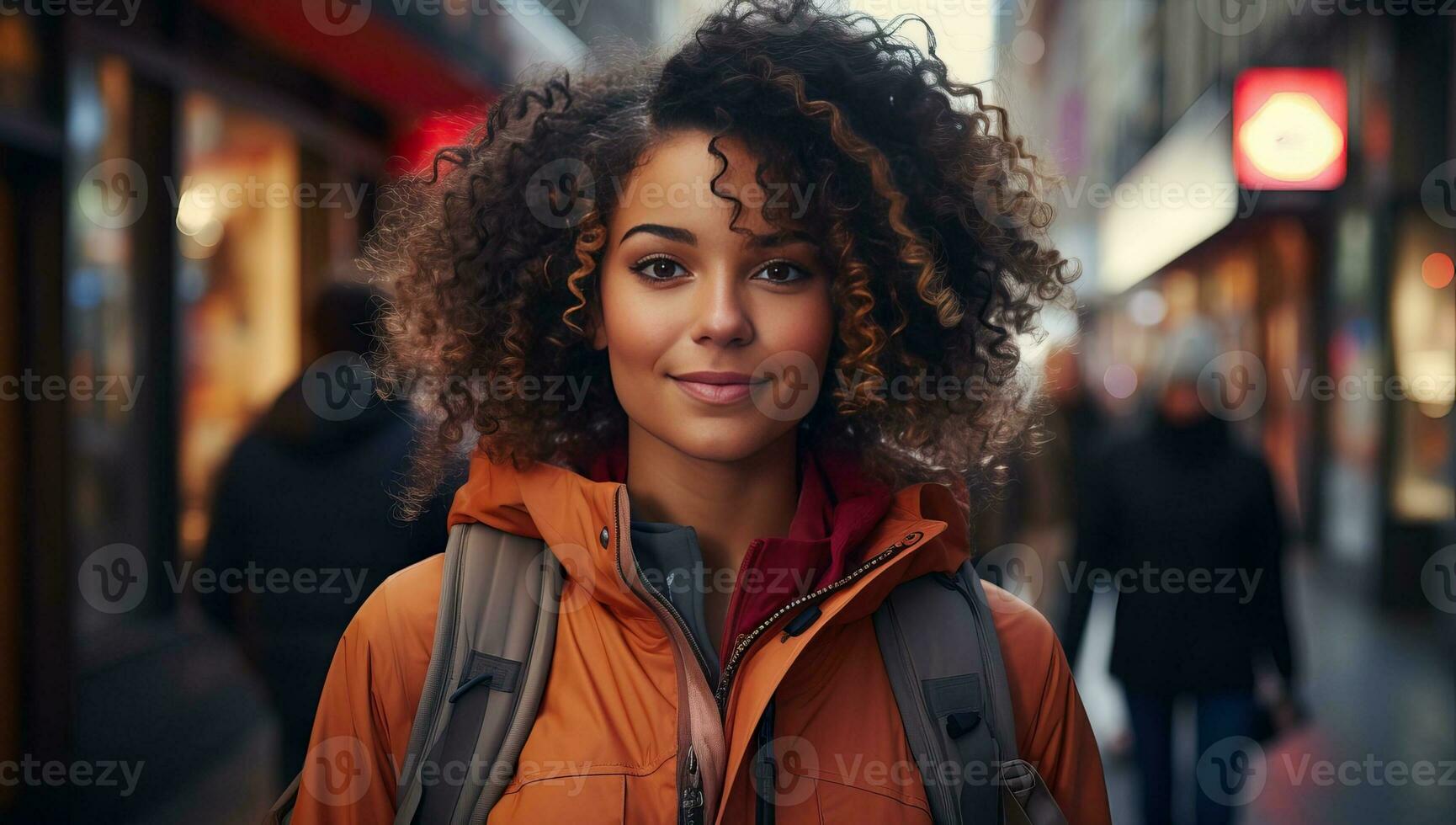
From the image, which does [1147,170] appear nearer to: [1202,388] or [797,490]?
[1202,388]

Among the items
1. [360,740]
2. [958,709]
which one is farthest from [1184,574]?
[360,740]

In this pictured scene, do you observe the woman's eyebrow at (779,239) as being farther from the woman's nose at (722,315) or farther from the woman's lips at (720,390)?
the woman's lips at (720,390)

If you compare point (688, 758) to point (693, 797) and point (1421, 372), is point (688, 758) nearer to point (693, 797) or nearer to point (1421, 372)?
point (693, 797)

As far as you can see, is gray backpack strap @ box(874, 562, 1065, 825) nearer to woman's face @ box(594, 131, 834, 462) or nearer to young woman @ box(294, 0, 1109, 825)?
young woman @ box(294, 0, 1109, 825)

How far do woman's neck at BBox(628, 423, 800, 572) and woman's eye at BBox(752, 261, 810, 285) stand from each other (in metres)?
0.30

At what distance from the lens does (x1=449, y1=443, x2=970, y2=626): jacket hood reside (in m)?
1.74

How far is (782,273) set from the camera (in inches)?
70.8

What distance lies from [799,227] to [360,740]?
1029 mm

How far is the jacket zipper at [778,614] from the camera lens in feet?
5.55

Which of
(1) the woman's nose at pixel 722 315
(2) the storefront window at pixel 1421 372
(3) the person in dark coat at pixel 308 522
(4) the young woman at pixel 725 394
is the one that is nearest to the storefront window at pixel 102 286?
(3) the person in dark coat at pixel 308 522

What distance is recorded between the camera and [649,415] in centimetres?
181

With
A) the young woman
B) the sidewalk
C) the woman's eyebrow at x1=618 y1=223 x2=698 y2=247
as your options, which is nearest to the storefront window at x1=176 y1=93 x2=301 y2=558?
the young woman

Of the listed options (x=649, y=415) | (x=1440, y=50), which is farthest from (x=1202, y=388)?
(x=1440, y=50)

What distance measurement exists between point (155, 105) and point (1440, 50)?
9804 millimetres
